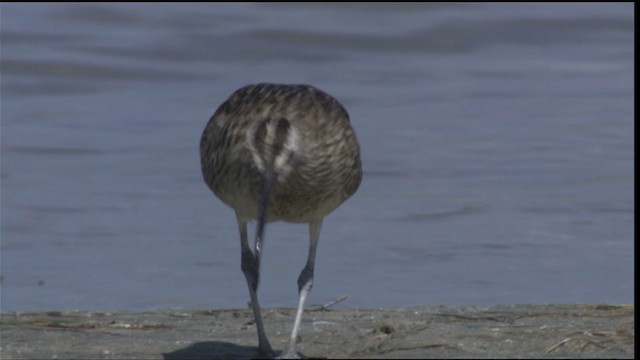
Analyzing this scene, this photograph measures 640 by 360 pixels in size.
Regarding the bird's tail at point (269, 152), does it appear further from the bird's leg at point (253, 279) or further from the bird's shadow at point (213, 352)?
the bird's shadow at point (213, 352)

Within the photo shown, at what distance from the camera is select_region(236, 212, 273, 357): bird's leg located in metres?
8.50

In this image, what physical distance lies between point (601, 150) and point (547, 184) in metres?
1.41

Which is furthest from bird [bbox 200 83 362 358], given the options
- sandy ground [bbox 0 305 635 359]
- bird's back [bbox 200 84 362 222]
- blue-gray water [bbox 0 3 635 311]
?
blue-gray water [bbox 0 3 635 311]

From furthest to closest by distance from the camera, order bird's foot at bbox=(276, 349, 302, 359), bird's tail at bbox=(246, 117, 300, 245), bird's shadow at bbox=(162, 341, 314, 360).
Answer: bird's shadow at bbox=(162, 341, 314, 360)
bird's foot at bbox=(276, 349, 302, 359)
bird's tail at bbox=(246, 117, 300, 245)

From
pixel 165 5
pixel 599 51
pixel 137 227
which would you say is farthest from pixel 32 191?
pixel 165 5

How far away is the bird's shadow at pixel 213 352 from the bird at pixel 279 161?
0.31ft

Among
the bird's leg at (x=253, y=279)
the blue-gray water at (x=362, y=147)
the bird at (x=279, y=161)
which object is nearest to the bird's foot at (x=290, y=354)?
the bird at (x=279, y=161)

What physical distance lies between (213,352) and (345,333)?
791mm

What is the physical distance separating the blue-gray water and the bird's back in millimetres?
2465

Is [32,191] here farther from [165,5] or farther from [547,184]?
[165,5]

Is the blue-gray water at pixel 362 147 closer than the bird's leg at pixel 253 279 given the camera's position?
No

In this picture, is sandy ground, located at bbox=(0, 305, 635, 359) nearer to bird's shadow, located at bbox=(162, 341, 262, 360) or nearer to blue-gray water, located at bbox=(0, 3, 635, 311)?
bird's shadow, located at bbox=(162, 341, 262, 360)

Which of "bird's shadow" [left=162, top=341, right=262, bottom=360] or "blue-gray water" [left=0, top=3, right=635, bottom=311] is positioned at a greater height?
"bird's shadow" [left=162, top=341, right=262, bottom=360]

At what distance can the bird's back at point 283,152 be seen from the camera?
8.09m
